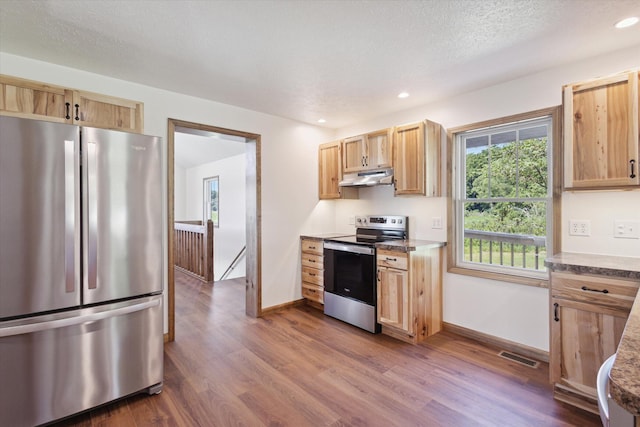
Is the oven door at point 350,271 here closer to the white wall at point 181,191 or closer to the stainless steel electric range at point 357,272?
the stainless steel electric range at point 357,272

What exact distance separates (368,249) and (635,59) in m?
2.57

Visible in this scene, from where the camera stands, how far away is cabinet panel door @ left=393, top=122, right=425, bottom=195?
→ 10.4ft

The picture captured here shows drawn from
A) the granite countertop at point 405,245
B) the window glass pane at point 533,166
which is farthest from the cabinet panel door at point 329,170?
the window glass pane at point 533,166

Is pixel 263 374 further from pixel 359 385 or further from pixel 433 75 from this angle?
pixel 433 75

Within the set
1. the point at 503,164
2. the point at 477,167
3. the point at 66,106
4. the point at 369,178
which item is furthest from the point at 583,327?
the point at 66,106

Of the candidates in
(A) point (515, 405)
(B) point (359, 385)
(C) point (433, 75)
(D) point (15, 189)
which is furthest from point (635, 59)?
(D) point (15, 189)

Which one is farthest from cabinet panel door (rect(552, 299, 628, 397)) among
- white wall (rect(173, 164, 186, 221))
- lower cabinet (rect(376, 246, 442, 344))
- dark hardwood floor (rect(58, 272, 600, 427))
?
white wall (rect(173, 164, 186, 221))

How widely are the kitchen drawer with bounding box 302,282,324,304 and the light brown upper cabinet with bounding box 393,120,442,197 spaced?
1.60m

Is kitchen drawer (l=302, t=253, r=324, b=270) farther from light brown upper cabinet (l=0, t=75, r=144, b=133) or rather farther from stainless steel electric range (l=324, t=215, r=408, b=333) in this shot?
light brown upper cabinet (l=0, t=75, r=144, b=133)

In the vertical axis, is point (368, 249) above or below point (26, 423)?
above

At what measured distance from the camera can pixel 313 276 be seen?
400 cm

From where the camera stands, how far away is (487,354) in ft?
9.04

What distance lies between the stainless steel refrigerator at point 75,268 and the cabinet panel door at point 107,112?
65 centimetres

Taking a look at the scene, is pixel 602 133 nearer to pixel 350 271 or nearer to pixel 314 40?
pixel 314 40
